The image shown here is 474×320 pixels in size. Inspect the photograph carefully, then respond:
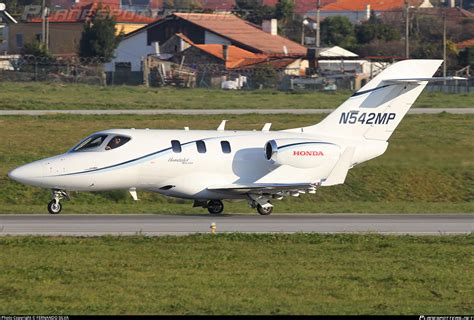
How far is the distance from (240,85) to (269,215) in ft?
205

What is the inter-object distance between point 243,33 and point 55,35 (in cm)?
2134

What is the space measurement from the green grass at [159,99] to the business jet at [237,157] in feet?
102

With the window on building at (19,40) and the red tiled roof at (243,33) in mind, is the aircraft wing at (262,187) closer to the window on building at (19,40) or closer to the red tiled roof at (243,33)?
the red tiled roof at (243,33)

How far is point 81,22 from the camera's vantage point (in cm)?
12256

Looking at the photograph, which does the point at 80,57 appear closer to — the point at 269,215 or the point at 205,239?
the point at 269,215

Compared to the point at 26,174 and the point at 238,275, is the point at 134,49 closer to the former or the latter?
the point at 26,174

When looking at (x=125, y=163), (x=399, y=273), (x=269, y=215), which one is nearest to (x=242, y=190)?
(x=269, y=215)

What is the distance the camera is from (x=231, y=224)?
30.7 m

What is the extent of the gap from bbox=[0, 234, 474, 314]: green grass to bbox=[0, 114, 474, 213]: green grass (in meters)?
9.56

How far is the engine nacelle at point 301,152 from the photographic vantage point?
3366 centimetres

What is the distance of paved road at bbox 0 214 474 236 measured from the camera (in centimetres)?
2866

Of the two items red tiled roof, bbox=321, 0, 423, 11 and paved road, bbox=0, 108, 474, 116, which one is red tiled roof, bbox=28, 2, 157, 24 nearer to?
red tiled roof, bbox=321, 0, 423, 11

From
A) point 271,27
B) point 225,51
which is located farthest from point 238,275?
point 271,27

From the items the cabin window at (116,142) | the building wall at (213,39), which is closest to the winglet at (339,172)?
the cabin window at (116,142)
